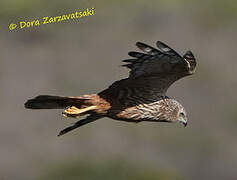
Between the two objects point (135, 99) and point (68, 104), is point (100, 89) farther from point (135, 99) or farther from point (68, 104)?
point (68, 104)

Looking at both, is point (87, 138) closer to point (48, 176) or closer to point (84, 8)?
point (48, 176)

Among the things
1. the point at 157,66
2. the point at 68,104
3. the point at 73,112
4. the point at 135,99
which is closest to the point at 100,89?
the point at 135,99

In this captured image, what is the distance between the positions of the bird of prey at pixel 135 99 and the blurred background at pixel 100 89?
7.48 metres

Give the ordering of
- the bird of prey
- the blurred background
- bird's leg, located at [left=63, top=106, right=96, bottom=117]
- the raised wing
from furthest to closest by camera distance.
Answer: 1. the blurred background
2. bird's leg, located at [left=63, top=106, right=96, bottom=117]
3. the bird of prey
4. the raised wing

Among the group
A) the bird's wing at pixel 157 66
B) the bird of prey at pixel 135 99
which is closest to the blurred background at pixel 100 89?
the bird of prey at pixel 135 99

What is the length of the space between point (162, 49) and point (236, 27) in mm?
15748

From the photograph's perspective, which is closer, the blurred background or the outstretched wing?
the outstretched wing

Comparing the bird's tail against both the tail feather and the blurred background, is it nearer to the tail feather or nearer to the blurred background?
the tail feather

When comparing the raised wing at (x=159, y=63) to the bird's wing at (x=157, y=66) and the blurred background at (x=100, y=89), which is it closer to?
the bird's wing at (x=157, y=66)

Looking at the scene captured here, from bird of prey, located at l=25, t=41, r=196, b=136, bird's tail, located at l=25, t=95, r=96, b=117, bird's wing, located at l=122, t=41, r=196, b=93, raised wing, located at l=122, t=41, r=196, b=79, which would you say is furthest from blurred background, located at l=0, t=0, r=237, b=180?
raised wing, located at l=122, t=41, r=196, b=79

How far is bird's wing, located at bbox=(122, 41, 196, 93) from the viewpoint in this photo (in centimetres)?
1038

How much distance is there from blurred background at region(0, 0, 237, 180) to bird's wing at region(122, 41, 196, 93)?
7.73m

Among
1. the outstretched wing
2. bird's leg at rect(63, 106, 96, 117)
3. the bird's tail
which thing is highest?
the outstretched wing

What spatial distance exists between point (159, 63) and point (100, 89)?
954 centimetres
